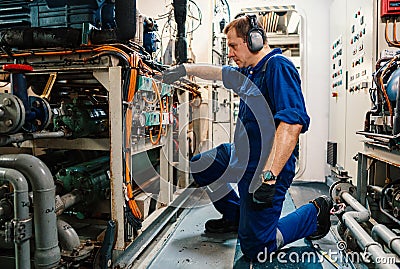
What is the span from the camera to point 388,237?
167 cm

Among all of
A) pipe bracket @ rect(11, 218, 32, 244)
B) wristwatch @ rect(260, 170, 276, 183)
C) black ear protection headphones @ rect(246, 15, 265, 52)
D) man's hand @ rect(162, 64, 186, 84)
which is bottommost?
pipe bracket @ rect(11, 218, 32, 244)

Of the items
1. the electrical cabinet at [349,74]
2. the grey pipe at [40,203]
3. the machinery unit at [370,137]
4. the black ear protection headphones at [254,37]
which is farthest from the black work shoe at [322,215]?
the grey pipe at [40,203]

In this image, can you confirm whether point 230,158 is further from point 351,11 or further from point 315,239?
point 351,11

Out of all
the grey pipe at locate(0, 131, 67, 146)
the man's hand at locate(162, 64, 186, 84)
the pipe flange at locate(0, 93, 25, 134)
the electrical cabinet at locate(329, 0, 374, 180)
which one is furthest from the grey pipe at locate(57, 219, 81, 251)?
the electrical cabinet at locate(329, 0, 374, 180)

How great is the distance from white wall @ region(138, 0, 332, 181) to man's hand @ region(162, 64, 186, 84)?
217 cm

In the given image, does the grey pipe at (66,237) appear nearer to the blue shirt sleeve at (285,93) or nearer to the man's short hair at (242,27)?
the blue shirt sleeve at (285,93)

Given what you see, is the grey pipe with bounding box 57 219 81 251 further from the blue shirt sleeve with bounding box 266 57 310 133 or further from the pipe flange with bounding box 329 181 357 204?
the pipe flange with bounding box 329 181 357 204

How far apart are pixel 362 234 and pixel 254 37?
121cm

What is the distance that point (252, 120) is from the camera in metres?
1.97

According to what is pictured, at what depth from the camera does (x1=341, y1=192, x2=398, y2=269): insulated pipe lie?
1495 millimetres

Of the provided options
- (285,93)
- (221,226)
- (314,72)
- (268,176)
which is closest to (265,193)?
(268,176)

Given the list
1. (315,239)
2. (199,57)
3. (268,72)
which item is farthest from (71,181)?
(199,57)

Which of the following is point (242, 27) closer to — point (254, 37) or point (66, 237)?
point (254, 37)

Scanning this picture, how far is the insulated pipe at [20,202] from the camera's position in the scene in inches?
54.9
